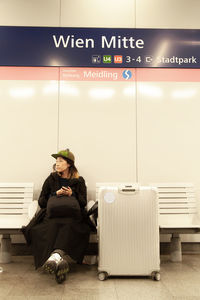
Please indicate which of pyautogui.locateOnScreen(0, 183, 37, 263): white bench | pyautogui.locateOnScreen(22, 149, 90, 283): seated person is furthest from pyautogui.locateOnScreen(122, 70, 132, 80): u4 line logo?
pyautogui.locateOnScreen(0, 183, 37, 263): white bench

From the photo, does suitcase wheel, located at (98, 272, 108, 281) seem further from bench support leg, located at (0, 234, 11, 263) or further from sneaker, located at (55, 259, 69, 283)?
bench support leg, located at (0, 234, 11, 263)

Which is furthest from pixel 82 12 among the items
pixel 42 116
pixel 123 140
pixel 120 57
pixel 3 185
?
pixel 3 185

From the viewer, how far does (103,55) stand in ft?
13.1

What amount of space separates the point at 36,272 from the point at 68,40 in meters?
3.01

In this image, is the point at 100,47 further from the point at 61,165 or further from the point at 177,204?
the point at 177,204

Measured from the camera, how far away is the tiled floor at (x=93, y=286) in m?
2.13

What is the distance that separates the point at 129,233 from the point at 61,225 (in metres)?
0.64

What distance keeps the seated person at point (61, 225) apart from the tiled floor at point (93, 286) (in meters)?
0.15

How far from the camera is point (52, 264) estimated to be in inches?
87.5

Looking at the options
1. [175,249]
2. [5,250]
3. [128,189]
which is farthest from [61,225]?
[175,249]

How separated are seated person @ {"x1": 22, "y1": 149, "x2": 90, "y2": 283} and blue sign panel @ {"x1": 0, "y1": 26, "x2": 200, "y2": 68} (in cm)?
157

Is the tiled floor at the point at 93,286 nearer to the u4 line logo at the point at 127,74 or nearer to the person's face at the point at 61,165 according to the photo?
the person's face at the point at 61,165

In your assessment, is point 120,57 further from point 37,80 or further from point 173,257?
point 173,257

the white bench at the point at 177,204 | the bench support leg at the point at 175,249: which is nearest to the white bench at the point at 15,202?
the white bench at the point at 177,204
